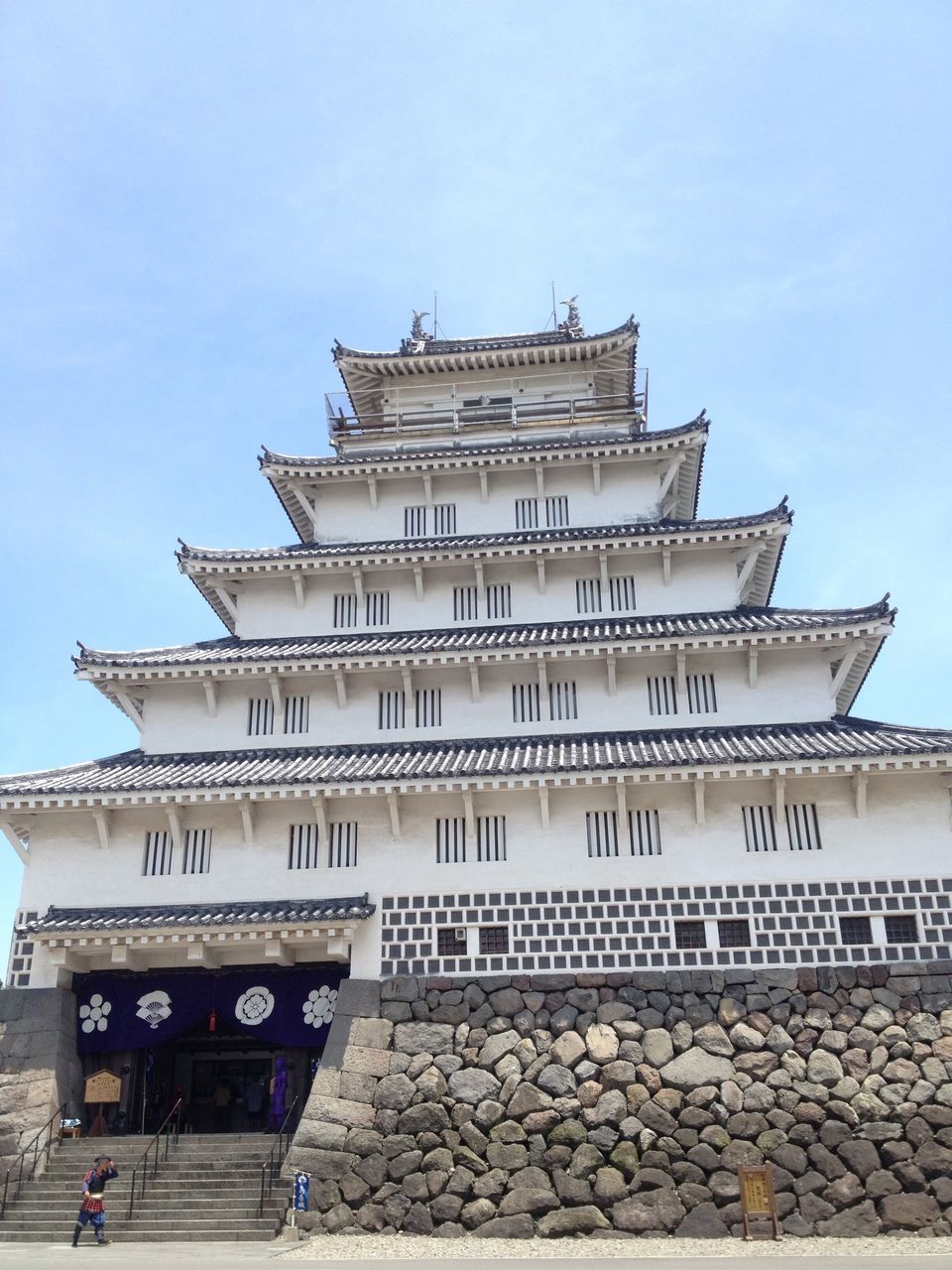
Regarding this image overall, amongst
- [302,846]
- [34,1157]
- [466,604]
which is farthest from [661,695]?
[34,1157]

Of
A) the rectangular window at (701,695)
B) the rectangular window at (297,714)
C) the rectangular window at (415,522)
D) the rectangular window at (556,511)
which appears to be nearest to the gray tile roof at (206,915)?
the rectangular window at (297,714)

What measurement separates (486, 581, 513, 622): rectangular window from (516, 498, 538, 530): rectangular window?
2.08 meters

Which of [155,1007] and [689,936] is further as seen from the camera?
[155,1007]

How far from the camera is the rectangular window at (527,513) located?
91.7 ft

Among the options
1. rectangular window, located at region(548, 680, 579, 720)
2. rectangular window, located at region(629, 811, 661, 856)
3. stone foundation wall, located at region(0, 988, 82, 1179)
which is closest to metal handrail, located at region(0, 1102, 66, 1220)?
stone foundation wall, located at region(0, 988, 82, 1179)

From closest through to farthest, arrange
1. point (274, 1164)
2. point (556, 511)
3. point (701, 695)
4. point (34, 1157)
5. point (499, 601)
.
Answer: point (274, 1164)
point (34, 1157)
point (701, 695)
point (499, 601)
point (556, 511)

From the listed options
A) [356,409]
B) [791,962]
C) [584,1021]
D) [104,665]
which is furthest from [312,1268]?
[356,409]

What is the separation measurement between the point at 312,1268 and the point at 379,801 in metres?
9.00

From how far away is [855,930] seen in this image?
66.9 feet

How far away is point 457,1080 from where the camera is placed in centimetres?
1950

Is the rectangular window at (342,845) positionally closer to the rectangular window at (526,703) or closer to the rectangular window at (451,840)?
the rectangular window at (451,840)

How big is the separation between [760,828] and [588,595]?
297 inches

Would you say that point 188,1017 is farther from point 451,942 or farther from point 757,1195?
point 757,1195

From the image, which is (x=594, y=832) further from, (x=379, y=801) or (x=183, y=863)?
(x=183, y=863)
